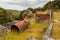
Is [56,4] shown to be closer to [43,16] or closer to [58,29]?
[43,16]

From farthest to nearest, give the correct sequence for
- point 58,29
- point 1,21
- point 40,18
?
point 1,21, point 40,18, point 58,29

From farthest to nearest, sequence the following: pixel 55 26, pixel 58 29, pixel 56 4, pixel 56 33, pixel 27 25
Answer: pixel 56 4
pixel 27 25
pixel 55 26
pixel 58 29
pixel 56 33

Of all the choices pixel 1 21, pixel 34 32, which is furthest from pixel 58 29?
pixel 1 21

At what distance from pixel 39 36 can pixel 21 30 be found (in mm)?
3973

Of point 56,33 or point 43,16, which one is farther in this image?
point 43,16

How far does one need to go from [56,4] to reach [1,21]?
20.5m

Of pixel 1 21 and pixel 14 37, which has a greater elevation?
pixel 14 37

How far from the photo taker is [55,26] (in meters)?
26.4

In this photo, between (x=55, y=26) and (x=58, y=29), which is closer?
(x=58, y=29)

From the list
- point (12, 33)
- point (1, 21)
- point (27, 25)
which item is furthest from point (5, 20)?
point (12, 33)

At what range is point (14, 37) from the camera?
931 inches

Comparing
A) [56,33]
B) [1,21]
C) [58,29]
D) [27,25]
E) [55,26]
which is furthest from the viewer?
[1,21]

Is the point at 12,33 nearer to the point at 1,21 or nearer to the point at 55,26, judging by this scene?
the point at 55,26

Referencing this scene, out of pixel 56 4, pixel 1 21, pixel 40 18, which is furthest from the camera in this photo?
pixel 56 4
